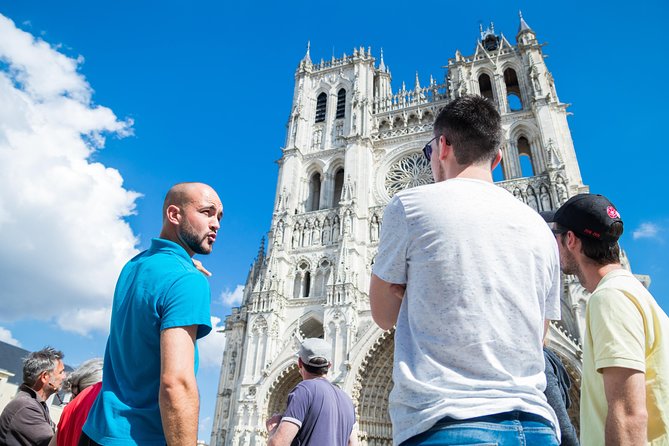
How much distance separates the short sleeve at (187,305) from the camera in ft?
6.41

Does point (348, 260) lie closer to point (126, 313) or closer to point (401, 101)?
point (401, 101)

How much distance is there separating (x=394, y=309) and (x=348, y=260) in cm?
1787

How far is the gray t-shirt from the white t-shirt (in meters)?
1.89

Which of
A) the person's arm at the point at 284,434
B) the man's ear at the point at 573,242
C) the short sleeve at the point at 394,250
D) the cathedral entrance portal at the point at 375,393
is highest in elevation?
the cathedral entrance portal at the point at 375,393

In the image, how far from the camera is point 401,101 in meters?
25.8

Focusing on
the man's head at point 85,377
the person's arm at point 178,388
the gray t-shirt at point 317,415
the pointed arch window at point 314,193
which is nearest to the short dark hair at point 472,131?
the person's arm at point 178,388

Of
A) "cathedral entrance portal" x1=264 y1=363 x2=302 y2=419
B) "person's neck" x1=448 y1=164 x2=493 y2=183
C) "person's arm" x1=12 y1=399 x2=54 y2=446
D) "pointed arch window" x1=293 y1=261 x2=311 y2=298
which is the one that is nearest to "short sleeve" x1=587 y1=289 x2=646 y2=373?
"person's neck" x1=448 y1=164 x2=493 y2=183

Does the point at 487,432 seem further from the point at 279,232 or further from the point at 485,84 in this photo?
the point at 485,84

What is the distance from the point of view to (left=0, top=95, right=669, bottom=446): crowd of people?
146cm

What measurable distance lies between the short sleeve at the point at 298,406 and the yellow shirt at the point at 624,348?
5.97ft

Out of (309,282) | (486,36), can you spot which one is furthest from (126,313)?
(486,36)

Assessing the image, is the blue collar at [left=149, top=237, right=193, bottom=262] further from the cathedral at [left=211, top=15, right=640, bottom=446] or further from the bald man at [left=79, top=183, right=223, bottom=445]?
the cathedral at [left=211, top=15, right=640, bottom=446]

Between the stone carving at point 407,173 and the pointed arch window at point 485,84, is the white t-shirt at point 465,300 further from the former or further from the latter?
the pointed arch window at point 485,84

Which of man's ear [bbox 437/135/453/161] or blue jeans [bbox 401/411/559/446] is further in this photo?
man's ear [bbox 437/135/453/161]
